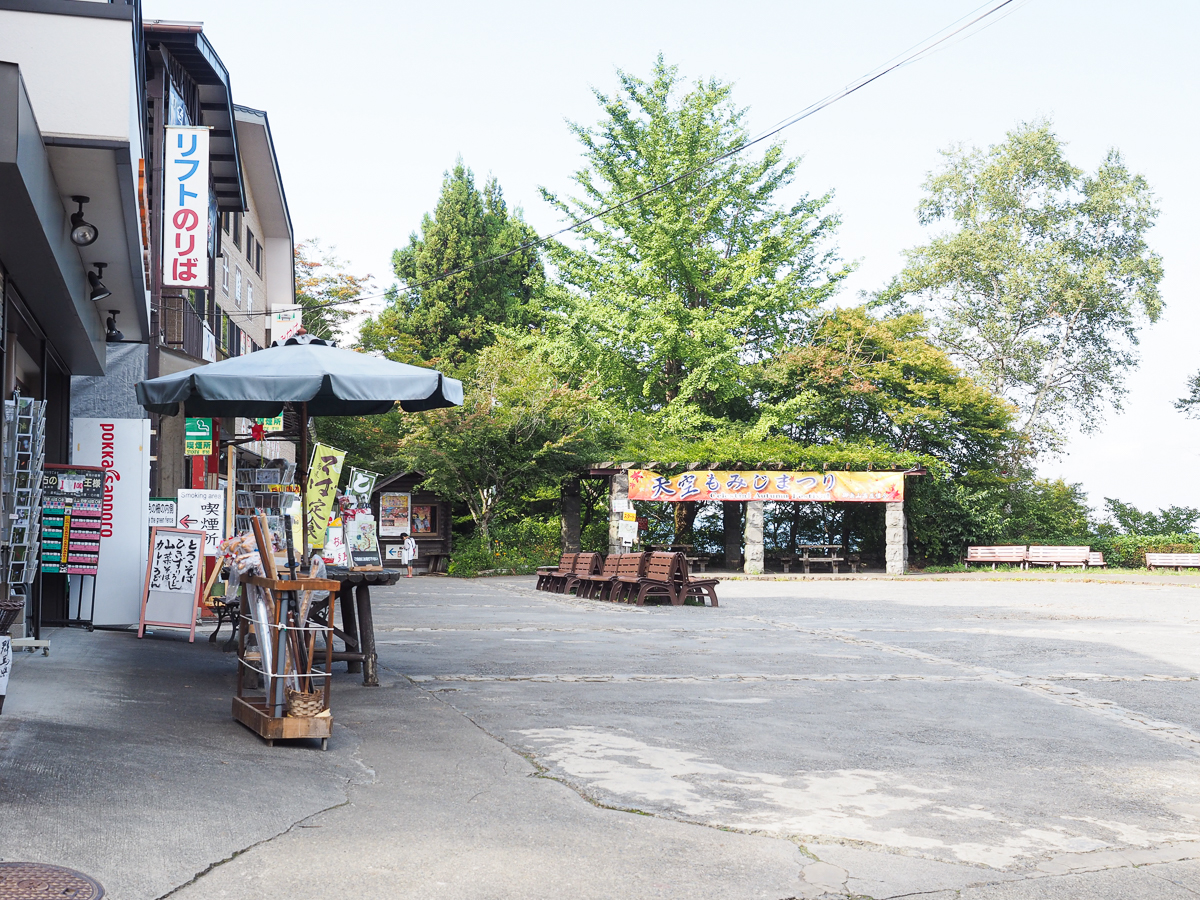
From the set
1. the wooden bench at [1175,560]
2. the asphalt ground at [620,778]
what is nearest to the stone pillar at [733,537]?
the wooden bench at [1175,560]

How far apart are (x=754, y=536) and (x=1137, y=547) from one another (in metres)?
14.2

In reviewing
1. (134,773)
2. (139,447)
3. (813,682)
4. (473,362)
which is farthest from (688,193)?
(134,773)

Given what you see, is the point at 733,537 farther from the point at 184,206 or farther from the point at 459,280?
the point at 184,206

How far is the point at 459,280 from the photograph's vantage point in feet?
147

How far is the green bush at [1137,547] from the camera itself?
35781mm

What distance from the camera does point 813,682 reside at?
8.81 meters

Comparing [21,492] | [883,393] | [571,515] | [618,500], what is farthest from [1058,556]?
[21,492]

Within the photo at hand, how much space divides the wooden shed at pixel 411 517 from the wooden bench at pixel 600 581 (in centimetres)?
1122

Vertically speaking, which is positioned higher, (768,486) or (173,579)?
(768,486)

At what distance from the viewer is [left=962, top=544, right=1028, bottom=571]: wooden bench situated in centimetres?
3366

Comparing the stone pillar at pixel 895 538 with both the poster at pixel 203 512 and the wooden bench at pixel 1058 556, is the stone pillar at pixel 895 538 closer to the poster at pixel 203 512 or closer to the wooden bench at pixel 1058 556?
the wooden bench at pixel 1058 556

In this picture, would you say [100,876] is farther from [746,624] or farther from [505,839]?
[746,624]

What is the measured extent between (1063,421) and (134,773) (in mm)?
40343

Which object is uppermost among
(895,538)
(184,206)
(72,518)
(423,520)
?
(184,206)
